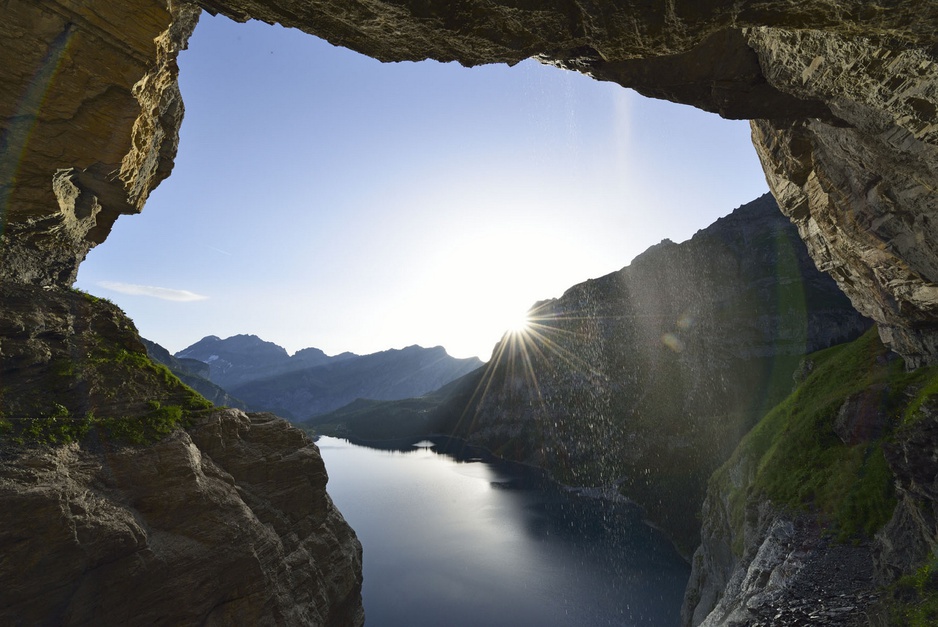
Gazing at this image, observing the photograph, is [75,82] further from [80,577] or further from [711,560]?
[711,560]

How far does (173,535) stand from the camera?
56.7 feet

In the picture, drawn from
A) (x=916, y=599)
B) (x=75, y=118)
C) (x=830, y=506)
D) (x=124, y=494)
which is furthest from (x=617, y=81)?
(x=830, y=506)

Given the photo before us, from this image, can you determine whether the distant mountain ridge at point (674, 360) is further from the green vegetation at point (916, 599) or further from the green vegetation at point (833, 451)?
the green vegetation at point (916, 599)

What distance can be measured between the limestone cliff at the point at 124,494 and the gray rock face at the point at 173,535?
0.05 metres

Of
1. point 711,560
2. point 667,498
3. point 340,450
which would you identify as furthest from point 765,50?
point 340,450

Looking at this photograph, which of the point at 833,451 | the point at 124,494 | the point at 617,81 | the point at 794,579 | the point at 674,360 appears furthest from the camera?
the point at 674,360

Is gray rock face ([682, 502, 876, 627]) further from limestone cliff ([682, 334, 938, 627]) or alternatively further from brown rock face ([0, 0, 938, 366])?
brown rock face ([0, 0, 938, 366])

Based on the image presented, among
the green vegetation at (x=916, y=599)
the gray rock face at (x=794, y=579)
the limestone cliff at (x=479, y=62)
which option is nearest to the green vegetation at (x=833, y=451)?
the gray rock face at (x=794, y=579)

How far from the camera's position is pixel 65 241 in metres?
19.5

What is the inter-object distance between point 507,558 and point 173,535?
48026mm

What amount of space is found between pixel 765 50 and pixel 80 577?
30861mm

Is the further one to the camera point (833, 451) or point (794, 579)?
point (833, 451)

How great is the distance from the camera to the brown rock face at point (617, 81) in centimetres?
516

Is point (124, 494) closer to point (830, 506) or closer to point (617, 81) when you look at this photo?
point (617, 81)
